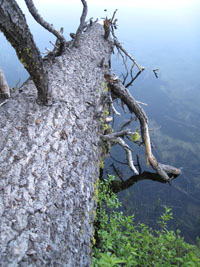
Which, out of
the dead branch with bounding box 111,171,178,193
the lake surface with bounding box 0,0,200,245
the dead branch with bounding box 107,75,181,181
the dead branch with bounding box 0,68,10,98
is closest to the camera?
the dead branch with bounding box 0,68,10,98

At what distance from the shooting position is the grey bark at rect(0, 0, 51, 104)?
165cm

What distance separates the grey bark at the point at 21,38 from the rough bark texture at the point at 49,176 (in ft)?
1.65

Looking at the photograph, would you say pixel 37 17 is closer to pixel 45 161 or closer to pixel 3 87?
pixel 3 87

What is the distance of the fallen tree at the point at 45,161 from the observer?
5.20ft

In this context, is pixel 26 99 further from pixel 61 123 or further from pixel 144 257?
pixel 144 257

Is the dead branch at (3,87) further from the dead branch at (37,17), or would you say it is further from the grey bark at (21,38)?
the dead branch at (37,17)

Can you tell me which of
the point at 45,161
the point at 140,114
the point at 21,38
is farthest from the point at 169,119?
the point at 21,38

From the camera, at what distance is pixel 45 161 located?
7.03ft

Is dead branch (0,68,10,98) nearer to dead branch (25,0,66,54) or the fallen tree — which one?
the fallen tree

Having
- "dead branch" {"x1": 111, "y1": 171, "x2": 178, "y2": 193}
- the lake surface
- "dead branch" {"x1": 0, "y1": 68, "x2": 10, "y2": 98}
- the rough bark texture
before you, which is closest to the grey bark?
the rough bark texture

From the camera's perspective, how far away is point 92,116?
3176 millimetres

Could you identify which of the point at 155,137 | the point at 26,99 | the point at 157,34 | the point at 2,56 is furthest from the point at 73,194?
the point at 157,34

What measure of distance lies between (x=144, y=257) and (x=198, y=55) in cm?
2536

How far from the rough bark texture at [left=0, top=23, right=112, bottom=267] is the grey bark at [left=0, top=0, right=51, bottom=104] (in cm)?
50
